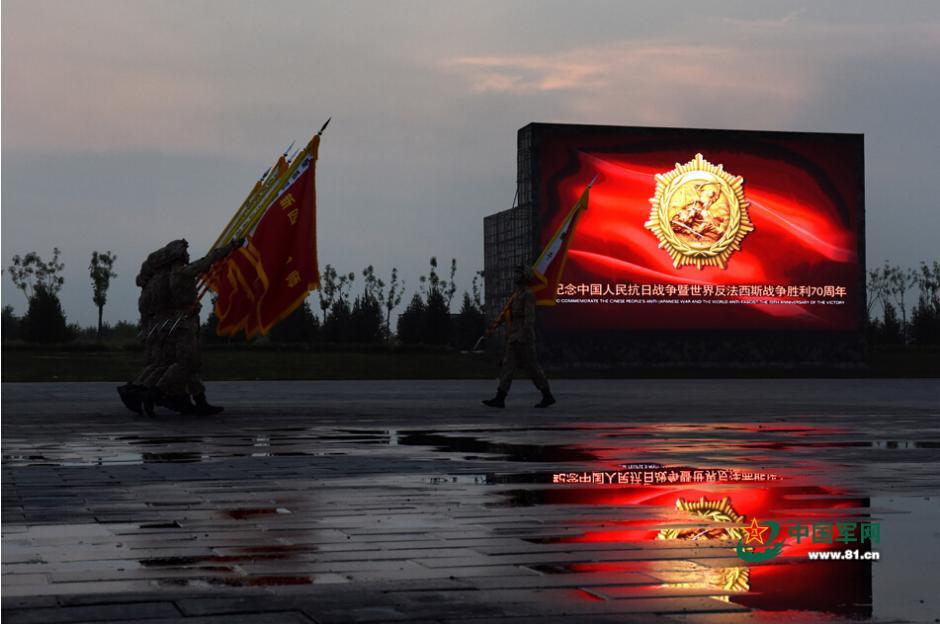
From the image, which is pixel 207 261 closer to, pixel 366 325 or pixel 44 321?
pixel 44 321

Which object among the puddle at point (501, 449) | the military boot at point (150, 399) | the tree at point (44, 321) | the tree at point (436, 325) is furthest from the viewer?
the tree at point (436, 325)

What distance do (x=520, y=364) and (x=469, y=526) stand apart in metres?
13.8

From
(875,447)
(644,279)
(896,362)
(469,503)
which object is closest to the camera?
(469,503)

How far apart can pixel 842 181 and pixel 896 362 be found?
1034 centimetres

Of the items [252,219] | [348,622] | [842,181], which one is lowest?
[348,622]

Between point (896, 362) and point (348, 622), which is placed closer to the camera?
point (348, 622)

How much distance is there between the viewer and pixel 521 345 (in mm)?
20391

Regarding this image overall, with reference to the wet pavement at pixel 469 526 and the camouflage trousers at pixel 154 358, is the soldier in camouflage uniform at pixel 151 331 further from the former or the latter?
the wet pavement at pixel 469 526

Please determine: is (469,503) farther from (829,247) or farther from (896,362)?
(896,362)

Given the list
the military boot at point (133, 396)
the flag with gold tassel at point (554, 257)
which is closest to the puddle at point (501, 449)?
the military boot at point (133, 396)

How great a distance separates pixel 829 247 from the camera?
157 feet

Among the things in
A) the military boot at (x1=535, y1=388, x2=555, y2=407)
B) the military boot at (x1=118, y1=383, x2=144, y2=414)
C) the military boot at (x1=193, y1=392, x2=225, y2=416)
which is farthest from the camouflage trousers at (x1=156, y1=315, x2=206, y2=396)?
the military boot at (x1=535, y1=388, x2=555, y2=407)

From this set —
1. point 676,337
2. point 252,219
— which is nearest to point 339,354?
point 676,337

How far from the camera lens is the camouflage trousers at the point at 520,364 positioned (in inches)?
798
